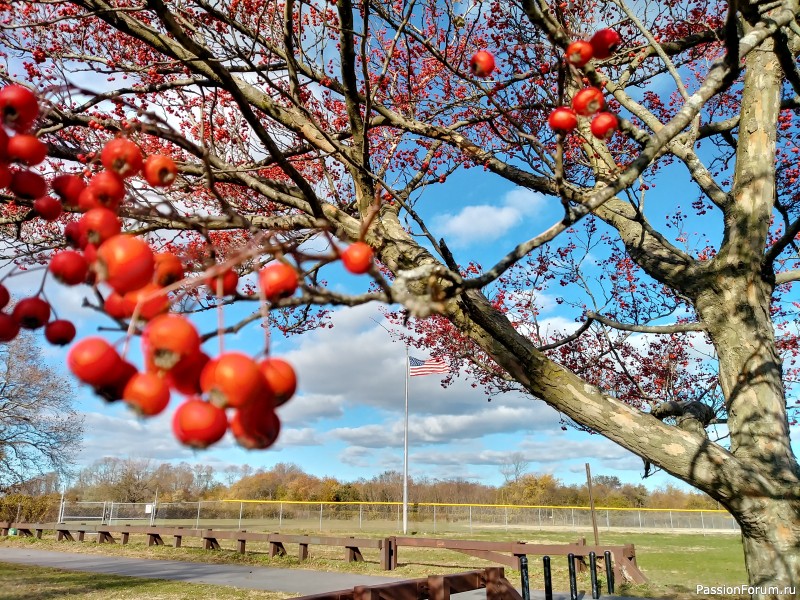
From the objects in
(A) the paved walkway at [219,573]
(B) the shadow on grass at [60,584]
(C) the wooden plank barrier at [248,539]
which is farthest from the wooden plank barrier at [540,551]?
(B) the shadow on grass at [60,584]

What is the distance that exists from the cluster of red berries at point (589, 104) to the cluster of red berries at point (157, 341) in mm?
790

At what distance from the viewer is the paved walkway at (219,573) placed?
10.1m

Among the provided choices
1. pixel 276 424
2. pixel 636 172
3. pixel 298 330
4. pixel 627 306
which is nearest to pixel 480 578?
pixel 298 330

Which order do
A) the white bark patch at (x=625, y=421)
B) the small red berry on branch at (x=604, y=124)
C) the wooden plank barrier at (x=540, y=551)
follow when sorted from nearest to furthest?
the small red berry on branch at (x=604, y=124) < the white bark patch at (x=625, y=421) < the wooden plank barrier at (x=540, y=551)

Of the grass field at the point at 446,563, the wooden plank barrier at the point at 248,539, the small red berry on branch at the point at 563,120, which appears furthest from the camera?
the wooden plank barrier at the point at 248,539

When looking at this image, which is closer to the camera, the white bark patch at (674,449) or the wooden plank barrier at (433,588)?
the white bark patch at (674,449)

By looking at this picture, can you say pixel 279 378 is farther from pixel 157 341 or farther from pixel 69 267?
pixel 69 267

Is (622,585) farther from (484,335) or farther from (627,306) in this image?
(484,335)

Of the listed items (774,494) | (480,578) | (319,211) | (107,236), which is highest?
(319,211)

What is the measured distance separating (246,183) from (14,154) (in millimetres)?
3020

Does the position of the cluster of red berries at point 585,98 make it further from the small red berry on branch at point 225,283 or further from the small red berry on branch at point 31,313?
the small red berry on branch at point 31,313

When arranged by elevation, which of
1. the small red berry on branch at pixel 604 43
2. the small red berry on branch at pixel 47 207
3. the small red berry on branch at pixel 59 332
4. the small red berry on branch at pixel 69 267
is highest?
the small red berry on branch at pixel 604 43

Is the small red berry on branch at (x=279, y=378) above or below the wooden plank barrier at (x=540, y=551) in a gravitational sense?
above

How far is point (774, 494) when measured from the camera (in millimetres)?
3510
